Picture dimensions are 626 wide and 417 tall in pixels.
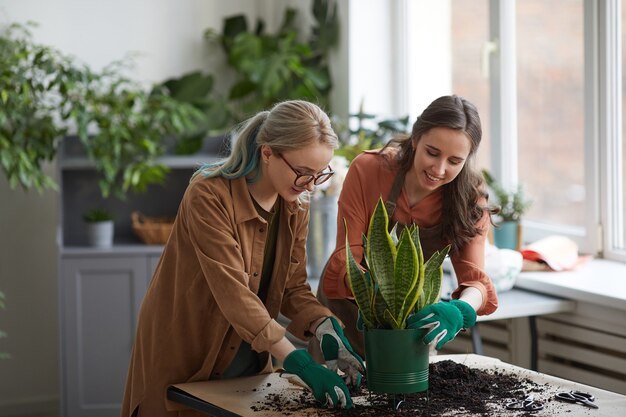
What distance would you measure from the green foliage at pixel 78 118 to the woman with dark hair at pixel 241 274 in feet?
6.35

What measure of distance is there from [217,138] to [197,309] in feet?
8.48

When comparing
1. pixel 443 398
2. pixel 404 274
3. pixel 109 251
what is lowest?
pixel 443 398

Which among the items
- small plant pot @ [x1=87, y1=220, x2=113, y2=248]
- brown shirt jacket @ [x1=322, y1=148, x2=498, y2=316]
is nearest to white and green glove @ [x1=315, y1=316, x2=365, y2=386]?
brown shirt jacket @ [x1=322, y1=148, x2=498, y2=316]

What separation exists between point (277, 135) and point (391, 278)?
0.48 meters

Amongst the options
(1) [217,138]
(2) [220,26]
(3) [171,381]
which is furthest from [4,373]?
(3) [171,381]

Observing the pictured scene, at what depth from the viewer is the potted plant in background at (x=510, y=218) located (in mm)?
3789

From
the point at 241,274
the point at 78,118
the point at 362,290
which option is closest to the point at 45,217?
the point at 78,118

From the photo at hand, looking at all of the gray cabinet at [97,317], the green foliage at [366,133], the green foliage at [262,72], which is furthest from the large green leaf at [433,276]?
the green foliage at [262,72]

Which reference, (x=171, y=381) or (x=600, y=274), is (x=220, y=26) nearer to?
(x=600, y=274)

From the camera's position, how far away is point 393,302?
211cm

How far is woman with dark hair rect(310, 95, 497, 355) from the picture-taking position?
2438 mm

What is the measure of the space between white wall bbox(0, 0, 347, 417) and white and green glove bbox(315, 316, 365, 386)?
255 centimetres

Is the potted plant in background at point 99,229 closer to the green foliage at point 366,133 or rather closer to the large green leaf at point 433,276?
the green foliage at point 366,133

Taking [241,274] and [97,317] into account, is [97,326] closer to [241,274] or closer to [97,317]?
[97,317]
